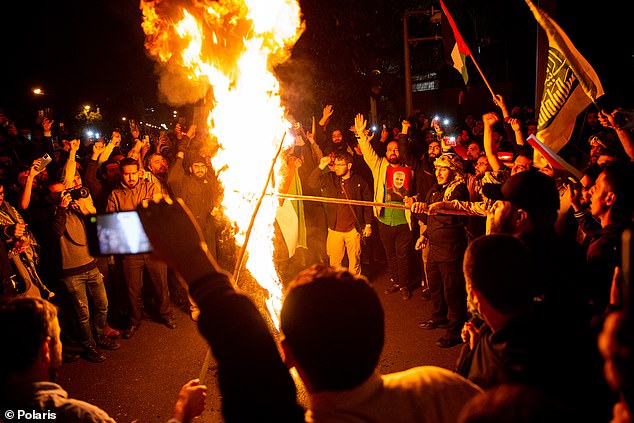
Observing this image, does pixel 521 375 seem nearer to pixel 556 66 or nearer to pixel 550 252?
pixel 550 252

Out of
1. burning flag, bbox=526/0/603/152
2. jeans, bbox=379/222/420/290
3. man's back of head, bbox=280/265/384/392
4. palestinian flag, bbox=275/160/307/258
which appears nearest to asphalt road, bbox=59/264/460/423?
jeans, bbox=379/222/420/290

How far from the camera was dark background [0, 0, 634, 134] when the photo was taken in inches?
602

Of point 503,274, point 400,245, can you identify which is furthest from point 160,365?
point 503,274

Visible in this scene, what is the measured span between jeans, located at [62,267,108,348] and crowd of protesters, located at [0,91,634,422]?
2 cm

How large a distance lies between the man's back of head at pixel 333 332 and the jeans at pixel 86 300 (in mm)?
5633

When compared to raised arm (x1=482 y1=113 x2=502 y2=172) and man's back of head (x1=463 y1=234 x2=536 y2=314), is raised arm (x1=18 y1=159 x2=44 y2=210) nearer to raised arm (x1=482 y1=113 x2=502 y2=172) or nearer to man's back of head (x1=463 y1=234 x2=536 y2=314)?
man's back of head (x1=463 y1=234 x2=536 y2=314)

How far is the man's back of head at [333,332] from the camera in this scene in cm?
151

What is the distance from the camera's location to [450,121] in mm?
26078

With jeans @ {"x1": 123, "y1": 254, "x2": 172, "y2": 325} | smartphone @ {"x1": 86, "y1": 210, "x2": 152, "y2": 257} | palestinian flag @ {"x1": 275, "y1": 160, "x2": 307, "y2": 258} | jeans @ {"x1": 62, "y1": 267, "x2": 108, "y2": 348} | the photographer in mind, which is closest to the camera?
smartphone @ {"x1": 86, "y1": 210, "x2": 152, "y2": 257}

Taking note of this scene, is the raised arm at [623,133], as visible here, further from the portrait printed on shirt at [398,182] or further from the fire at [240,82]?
the fire at [240,82]

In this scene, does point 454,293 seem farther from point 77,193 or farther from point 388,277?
point 77,193

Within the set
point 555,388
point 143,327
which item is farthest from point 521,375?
point 143,327

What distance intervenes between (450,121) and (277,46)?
21.1m

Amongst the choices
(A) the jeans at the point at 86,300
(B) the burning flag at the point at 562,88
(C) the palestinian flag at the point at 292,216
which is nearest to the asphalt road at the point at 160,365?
(A) the jeans at the point at 86,300
